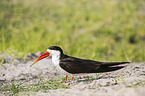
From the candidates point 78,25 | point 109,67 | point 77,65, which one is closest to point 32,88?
point 77,65

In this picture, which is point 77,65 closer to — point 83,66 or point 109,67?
point 83,66

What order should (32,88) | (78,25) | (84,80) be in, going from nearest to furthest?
(32,88) < (84,80) < (78,25)

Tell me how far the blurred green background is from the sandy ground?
1403mm

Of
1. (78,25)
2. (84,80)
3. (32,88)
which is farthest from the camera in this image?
(78,25)

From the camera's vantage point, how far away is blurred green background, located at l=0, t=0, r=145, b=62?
740cm

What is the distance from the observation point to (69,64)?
146 inches

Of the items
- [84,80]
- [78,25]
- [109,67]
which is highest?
[78,25]

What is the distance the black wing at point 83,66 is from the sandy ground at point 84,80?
6.7 inches

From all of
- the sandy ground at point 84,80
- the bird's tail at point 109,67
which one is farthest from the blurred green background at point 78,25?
the bird's tail at point 109,67

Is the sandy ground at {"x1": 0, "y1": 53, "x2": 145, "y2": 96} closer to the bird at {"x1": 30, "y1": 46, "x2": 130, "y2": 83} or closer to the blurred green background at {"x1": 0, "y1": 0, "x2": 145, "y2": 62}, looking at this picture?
the bird at {"x1": 30, "y1": 46, "x2": 130, "y2": 83}

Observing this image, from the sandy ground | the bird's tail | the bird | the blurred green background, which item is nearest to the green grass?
the sandy ground

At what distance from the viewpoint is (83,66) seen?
3.70m

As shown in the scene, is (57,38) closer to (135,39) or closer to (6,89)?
(135,39)

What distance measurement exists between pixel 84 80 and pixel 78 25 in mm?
5545
